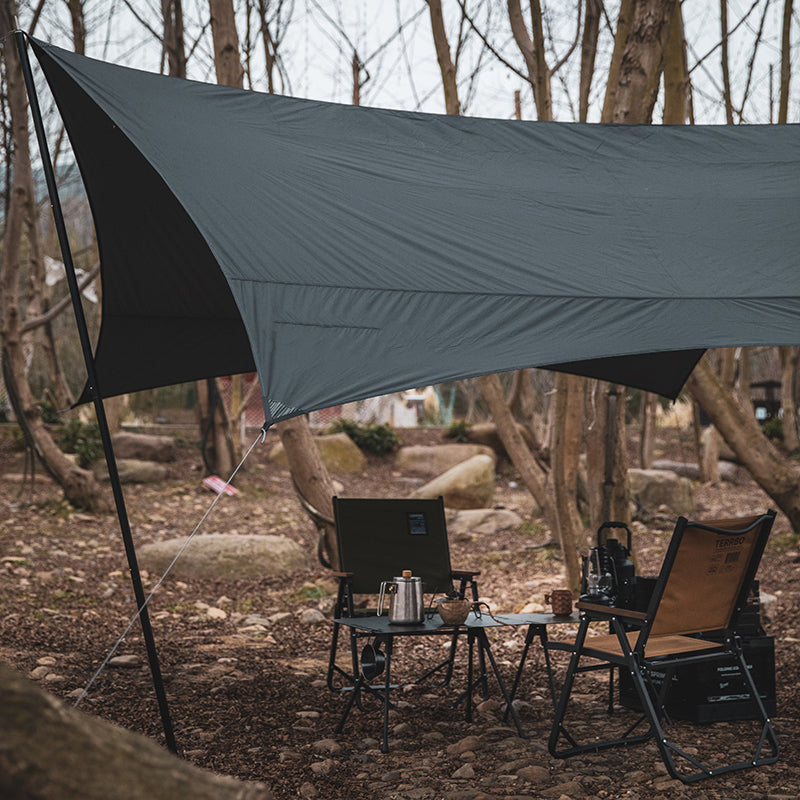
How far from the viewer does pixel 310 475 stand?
20.5 feet

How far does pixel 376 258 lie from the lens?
10.7ft

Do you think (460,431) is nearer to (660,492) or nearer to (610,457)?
(660,492)

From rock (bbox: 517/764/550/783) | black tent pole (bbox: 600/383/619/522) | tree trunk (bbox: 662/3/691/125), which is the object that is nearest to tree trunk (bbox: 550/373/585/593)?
black tent pole (bbox: 600/383/619/522)

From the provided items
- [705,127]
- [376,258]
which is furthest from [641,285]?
[705,127]

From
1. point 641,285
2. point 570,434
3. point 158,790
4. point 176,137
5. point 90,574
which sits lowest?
point 90,574

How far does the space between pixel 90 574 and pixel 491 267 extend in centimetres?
442

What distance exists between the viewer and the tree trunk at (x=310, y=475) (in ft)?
20.4

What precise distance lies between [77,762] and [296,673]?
10.7 feet

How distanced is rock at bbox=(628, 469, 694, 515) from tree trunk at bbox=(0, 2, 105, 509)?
18.3 ft

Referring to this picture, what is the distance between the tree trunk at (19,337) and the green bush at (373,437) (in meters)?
5.47

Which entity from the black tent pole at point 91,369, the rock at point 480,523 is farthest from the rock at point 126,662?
the rock at point 480,523

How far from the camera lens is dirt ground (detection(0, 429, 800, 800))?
2.90 metres

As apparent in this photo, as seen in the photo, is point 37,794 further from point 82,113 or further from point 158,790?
point 82,113

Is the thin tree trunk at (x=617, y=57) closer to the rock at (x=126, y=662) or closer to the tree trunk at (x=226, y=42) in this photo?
the tree trunk at (x=226, y=42)
